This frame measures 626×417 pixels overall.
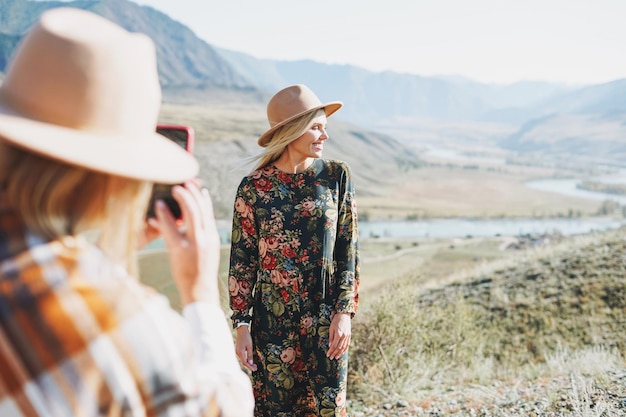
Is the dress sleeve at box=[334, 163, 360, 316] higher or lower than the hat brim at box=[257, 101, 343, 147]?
lower

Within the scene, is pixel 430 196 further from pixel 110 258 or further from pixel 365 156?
pixel 110 258

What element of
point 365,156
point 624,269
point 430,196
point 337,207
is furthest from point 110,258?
point 365,156

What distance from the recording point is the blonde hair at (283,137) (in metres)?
2.93

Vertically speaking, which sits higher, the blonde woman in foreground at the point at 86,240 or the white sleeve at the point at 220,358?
the blonde woman in foreground at the point at 86,240

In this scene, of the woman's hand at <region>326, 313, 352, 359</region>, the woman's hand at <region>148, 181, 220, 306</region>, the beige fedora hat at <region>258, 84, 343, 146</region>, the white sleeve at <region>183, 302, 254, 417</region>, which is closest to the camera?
the white sleeve at <region>183, 302, 254, 417</region>

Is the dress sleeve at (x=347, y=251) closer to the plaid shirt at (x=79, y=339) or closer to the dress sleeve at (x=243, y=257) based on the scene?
the dress sleeve at (x=243, y=257)

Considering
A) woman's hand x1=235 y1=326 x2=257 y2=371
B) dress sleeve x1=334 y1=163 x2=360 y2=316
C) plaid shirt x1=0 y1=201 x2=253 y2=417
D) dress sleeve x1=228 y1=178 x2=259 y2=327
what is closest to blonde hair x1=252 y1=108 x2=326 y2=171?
dress sleeve x1=228 y1=178 x2=259 y2=327

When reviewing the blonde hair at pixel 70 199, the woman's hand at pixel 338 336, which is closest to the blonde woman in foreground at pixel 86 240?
the blonde hair at pixel 70 199

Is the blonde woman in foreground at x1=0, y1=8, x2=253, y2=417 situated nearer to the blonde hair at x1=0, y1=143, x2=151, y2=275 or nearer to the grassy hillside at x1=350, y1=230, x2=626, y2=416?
the blonde hair at x1=0, y1=143, x2=151, y2=275

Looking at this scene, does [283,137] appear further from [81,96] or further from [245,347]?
[81,96]

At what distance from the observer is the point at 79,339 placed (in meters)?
0.88

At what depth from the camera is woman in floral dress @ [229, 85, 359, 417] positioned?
112 inches

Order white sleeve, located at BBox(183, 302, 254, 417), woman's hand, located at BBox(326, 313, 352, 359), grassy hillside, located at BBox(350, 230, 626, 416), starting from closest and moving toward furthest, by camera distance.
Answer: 1. white sleeve, located at BBox(183, 302, 254, 417)
2. woman's hand, located at BBox(326, 313, 352, 359)
3. grassy hillside, located at BBox(350, 230, 626, 416)

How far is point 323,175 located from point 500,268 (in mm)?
13143
